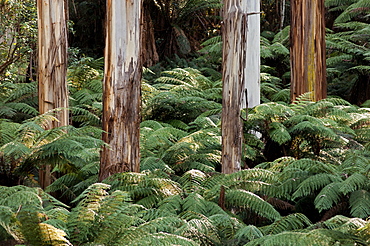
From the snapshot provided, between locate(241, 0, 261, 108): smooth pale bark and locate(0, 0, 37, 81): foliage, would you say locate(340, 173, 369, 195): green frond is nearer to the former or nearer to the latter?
locate(241, 0, 261, 108): smooth pale bark

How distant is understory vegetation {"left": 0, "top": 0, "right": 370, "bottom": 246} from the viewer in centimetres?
259

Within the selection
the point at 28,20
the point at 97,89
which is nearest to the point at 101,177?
the point at 97,89

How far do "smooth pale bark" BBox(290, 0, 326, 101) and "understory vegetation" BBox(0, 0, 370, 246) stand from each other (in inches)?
32.4

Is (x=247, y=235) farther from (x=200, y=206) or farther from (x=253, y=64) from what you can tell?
(x=253, y=64)

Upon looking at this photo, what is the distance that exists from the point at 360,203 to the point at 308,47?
4316 mm

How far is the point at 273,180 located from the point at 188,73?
482cm

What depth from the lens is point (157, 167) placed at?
14.4ft

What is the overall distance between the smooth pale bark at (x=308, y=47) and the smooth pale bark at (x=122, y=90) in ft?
11.5

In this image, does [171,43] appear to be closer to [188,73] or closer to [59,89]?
[188,73]

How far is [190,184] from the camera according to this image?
3.85 m

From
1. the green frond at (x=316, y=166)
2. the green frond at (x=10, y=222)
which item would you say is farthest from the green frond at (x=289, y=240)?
the green frond at (x=316, y=166)

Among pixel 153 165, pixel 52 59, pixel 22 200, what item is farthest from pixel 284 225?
pixel 52 59

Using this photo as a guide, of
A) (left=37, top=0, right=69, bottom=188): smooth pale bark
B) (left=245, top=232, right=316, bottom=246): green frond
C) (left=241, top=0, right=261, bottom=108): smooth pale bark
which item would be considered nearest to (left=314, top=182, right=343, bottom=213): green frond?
(left=245, top=232, right=316, bottom=246): green frond

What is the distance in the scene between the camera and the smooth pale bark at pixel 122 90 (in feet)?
13.5
